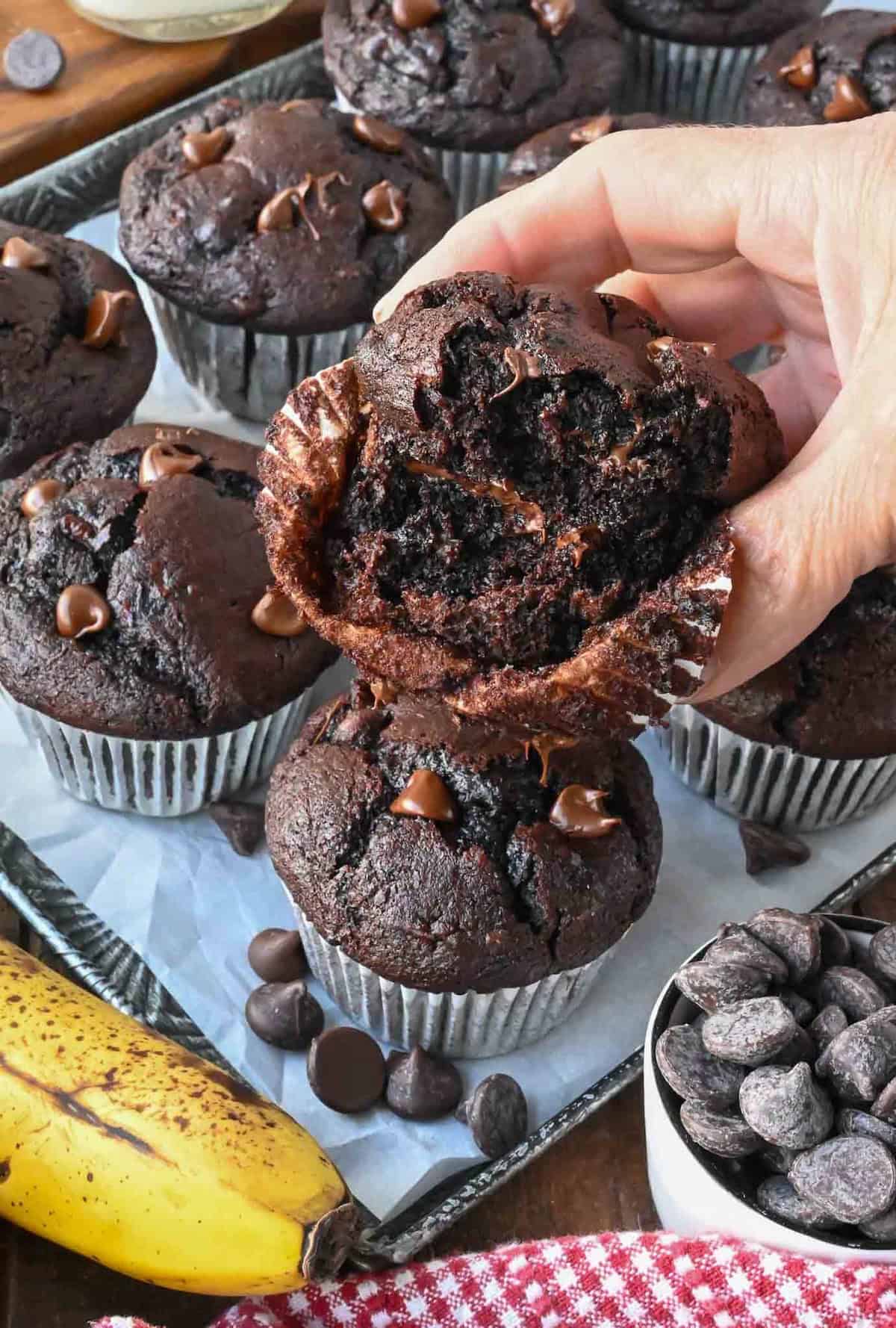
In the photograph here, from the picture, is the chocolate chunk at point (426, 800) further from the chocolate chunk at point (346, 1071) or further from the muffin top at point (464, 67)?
the muffin top at point (464, 67)

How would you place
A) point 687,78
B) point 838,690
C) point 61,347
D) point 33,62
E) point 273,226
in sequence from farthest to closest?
point 687,78, point 33,62, point 273,226, point 61,347, point 838,690

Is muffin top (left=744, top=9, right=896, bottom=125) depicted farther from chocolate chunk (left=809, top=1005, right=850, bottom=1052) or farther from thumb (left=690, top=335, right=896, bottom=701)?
chocolate chunk (left=809, top=1005, right=850, bottom=1052)

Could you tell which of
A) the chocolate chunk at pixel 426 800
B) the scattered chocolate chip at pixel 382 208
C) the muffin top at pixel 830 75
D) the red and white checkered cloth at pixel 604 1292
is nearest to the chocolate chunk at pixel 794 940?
the red and white checkered cloth at pixel 604 1292

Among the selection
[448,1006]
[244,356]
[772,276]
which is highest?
[772,276]

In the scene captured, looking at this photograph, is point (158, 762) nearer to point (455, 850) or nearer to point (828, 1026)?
point (455, 850)

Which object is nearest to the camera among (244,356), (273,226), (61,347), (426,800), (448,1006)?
(426,800)

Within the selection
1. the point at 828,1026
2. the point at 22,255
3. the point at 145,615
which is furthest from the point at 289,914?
the point at 22,255

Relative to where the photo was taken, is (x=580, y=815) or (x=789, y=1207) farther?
(x=580, y=815)
